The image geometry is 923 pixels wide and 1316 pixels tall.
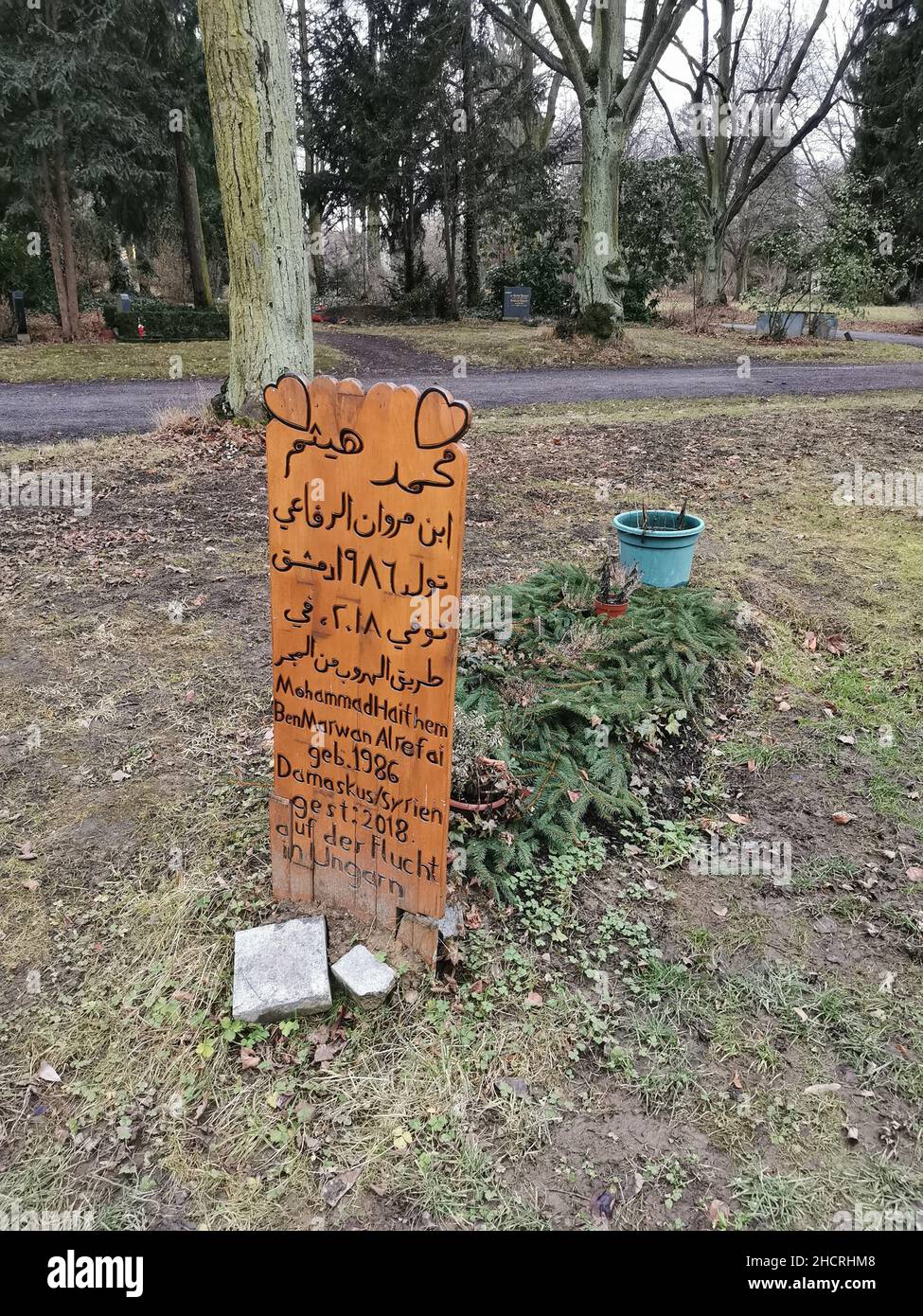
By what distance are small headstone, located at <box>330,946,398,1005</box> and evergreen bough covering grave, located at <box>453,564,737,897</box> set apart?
562 mm

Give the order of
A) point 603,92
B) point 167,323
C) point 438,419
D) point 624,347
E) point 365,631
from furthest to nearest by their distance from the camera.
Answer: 1. point 167,323
2. point 624,347
3. point 603,92
4. point 365,631
5. point 438,419

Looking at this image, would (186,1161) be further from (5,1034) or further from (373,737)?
(373,737)

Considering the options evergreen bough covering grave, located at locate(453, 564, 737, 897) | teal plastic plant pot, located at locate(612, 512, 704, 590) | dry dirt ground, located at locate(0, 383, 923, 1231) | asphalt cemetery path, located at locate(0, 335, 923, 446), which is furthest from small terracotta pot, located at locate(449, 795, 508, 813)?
asphalt cemetery path, located at locate(0, 335, 923, 446)

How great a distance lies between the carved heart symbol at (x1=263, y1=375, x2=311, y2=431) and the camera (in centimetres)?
231

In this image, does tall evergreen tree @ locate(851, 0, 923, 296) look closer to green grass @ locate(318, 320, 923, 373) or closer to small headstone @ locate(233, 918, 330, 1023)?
green grass @ locate(318, 320, 923, 373)

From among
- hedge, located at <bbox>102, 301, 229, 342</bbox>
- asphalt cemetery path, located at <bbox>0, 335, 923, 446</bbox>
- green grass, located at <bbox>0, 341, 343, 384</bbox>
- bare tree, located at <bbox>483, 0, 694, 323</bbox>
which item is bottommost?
asphalt cemetery path, located at <bbox>0, 335, 923, 446</bbox>

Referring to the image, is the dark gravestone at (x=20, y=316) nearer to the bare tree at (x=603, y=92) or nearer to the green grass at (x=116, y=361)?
the green grass at (x=116, y=361)

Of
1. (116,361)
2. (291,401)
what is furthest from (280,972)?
(116,361)

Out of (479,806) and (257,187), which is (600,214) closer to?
(257,187)

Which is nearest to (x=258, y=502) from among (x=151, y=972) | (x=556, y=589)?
(x=556, y=589)

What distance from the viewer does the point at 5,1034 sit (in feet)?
8.21

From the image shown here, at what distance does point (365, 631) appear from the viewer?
2.44 m

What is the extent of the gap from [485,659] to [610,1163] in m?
2.36

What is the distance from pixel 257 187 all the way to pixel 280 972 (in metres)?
7.78
